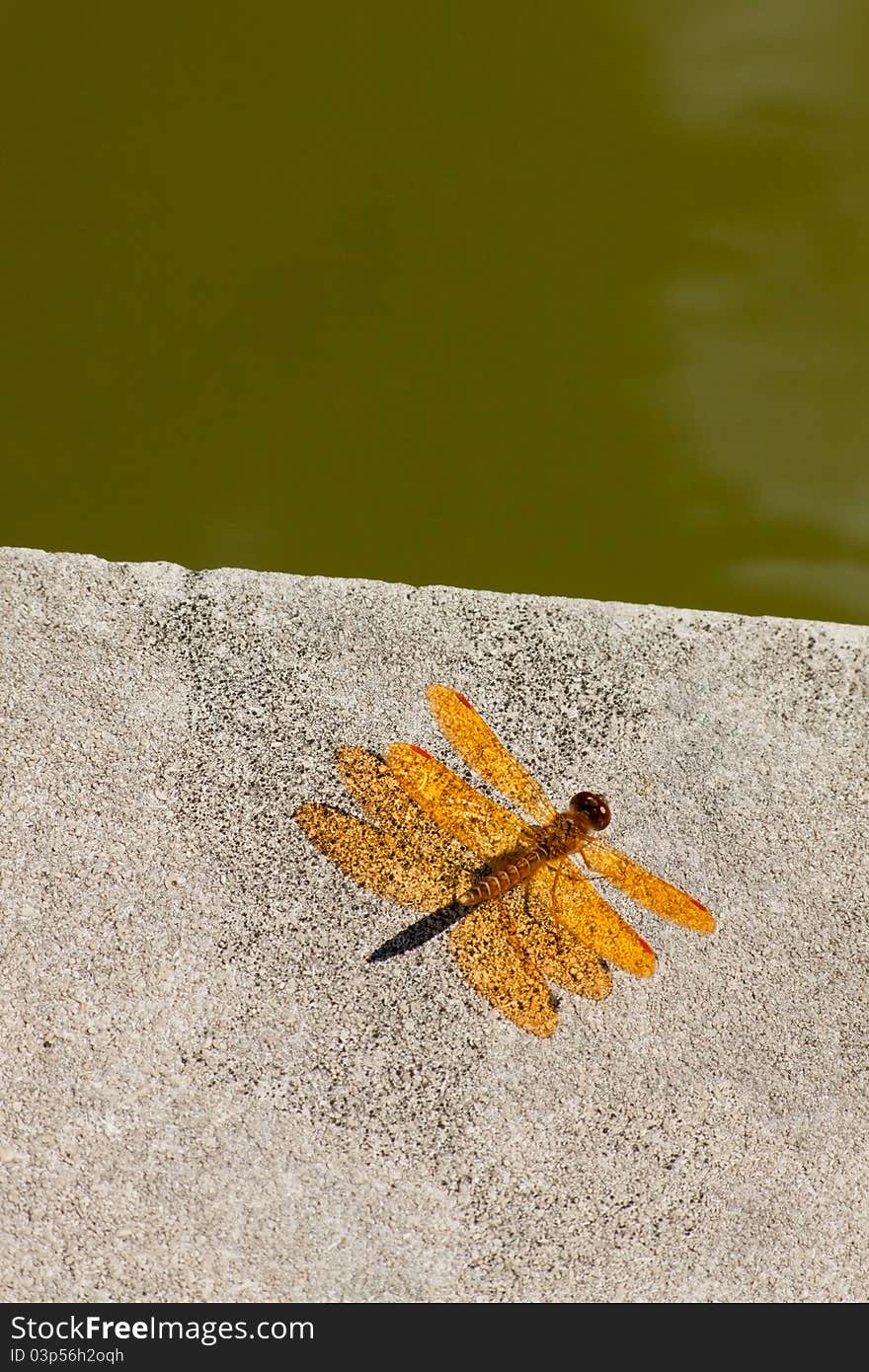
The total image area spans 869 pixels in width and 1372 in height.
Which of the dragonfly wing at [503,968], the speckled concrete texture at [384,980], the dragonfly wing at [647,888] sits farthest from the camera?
the dragonfly wing at [647,888]

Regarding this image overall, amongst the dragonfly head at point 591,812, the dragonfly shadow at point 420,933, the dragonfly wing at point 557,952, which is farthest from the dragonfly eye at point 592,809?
the dragonfly shadow at point 420,933

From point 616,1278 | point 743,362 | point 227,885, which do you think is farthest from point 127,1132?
point 743,362

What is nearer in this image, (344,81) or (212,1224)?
(212,1224)

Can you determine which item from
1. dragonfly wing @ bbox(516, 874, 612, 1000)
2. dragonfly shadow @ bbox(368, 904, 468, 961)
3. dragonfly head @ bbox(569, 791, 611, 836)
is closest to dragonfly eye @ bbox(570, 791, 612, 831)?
dragonfly head @ bbox(569, 791, 611, 836)

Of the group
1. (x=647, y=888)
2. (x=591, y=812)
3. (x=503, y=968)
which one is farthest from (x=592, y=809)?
(x=503, y=968)

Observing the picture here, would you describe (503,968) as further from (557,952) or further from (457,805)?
(457,805)

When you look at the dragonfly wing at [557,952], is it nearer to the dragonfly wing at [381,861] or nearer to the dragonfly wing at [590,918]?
the dragonfly wing at [590,918]

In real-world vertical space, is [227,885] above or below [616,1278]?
above

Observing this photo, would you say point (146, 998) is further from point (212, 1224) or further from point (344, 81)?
point (344, 81)
